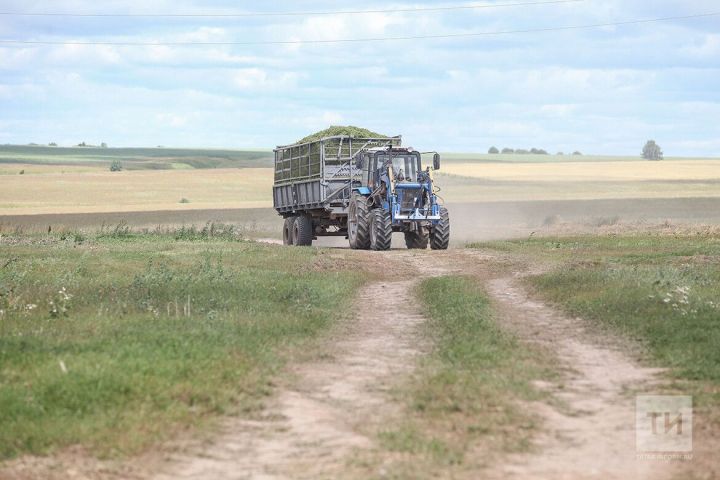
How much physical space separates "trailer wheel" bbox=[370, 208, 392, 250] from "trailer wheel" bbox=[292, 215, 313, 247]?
6.54 m

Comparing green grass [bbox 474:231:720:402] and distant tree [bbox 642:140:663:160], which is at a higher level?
distant tree [bbox 642:140:663:160]

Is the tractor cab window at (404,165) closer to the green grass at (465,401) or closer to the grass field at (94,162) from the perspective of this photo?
the green grass at (465,401)

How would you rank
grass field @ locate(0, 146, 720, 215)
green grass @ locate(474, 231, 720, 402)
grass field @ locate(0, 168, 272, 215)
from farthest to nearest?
grass field @ locate(0, 146, 720, 215), grass field @ locate(0, 168, 272, 215), green grass @ locate(474, 231, 720, 402)

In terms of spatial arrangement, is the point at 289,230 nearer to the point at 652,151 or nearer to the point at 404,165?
the point at 404,165

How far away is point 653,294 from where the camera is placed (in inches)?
767

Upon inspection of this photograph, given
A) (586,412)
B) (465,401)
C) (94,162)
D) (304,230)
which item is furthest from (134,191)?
(586,412)

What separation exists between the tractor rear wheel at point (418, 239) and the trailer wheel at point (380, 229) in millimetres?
2199

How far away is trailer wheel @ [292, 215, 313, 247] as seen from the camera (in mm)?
44500

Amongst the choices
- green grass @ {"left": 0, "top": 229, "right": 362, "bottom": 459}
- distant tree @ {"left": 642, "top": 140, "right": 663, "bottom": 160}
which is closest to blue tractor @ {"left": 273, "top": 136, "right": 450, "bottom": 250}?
green grass @ {"left": 0, "top": 229, "right": 362, "bottom": 459}

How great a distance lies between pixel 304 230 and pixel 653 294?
26.1 m

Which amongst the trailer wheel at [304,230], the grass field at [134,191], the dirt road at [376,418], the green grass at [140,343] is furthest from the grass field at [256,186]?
the dirt road at [376,418]

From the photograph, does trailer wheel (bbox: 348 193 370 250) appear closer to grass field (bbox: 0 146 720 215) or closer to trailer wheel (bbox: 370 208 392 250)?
trailer wheel (bbox: 370 208 392 250)

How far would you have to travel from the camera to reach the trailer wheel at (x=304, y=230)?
44.5m

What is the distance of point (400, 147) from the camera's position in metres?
39.5
